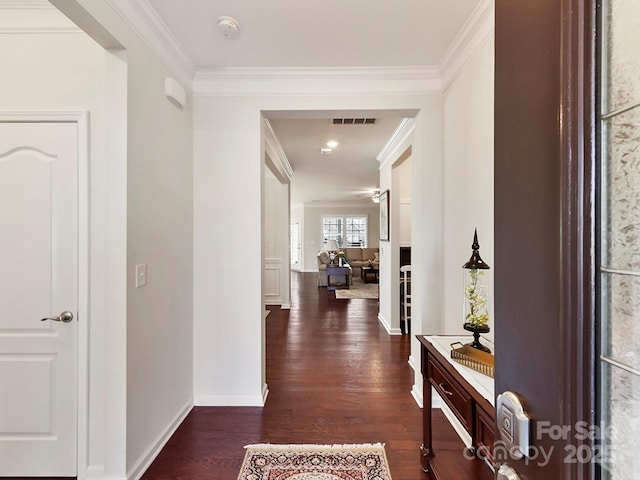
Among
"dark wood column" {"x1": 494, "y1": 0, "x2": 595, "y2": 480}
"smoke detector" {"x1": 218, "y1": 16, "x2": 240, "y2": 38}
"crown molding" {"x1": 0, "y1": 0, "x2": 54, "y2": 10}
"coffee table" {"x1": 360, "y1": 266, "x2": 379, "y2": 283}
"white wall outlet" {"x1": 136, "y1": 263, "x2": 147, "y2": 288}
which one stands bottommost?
"coffee table" {"x1": 360, "y1": 266, "x2": 379, "y2": 283}

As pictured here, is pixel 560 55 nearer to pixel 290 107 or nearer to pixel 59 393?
pixel 290 107

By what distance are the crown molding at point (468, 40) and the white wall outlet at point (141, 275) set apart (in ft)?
7.62

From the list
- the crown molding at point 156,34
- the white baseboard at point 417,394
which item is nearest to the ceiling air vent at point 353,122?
the crown molding at point 156,34

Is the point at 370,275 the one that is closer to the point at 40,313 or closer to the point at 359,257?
the point at 359,257

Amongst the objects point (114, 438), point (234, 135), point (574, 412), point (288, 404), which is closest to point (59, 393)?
point (114, 438)

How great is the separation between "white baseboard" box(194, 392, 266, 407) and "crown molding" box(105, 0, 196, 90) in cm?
243

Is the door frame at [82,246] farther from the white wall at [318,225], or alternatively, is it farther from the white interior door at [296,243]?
the white interior door at [296,243]

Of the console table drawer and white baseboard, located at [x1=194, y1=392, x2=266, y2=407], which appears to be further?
white baseboard, located at [x1=194, y1=392, x2=266, y2=407]

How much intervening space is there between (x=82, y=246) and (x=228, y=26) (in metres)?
1.53

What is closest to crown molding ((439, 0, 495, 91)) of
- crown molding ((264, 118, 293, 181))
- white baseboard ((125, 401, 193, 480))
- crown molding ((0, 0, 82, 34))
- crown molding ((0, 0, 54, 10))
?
crown molding ((264, 118, 293, 181))

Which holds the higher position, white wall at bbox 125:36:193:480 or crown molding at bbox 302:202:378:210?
crown molding at bbox 302:202:378:210

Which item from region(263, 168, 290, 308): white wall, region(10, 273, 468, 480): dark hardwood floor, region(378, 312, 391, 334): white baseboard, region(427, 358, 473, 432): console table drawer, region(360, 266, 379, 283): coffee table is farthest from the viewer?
region(360, 266, 379, 283): coffee table

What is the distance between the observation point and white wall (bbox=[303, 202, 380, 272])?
38.8ft

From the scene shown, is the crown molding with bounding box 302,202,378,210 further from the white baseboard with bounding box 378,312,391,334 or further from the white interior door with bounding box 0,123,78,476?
the white interior door with bounding box 0,123,78,476
